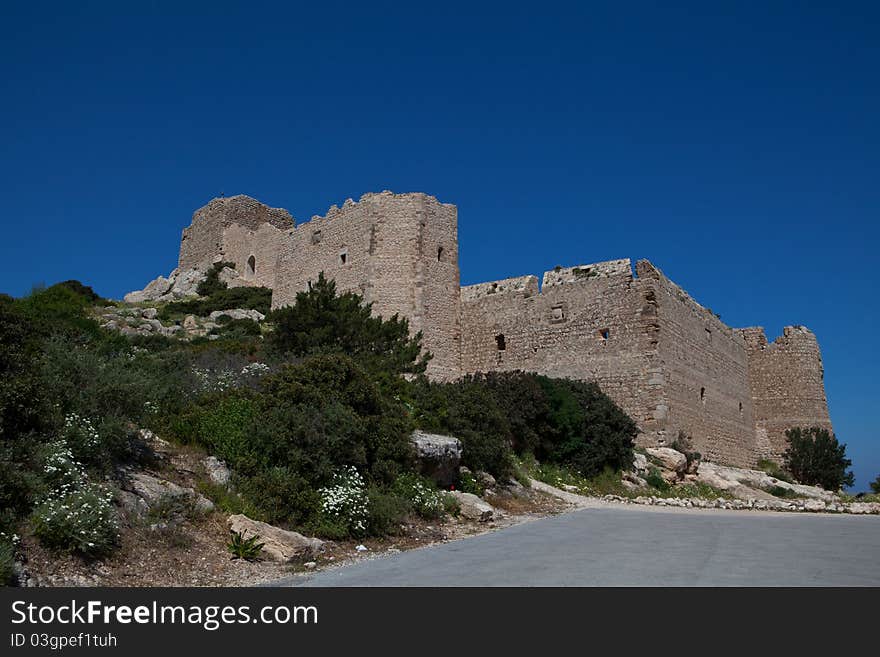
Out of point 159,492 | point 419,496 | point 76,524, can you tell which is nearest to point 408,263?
point 419,496

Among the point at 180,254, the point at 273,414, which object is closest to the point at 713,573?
the point at 273,414

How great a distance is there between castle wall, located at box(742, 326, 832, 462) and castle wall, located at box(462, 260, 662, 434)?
10.0 m

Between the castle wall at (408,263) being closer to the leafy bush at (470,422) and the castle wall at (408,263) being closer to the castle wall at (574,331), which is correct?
the castle wall at (574,331)

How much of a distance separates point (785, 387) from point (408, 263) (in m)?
16.1

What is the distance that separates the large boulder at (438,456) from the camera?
1145 cm

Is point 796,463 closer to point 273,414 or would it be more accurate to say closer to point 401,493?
point 401,493

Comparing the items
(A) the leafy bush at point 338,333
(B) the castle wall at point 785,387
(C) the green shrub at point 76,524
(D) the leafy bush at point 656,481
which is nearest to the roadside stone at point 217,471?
(C) the green shrub at point 76,524

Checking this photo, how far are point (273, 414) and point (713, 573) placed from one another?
20.3 feet

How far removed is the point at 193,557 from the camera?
22.6 feet

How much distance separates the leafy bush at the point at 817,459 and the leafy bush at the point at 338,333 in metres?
17.8

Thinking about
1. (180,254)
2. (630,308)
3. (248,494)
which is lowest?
(248,494)

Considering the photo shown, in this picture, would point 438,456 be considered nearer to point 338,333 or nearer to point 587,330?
point 338,333

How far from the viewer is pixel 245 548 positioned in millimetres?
7223
